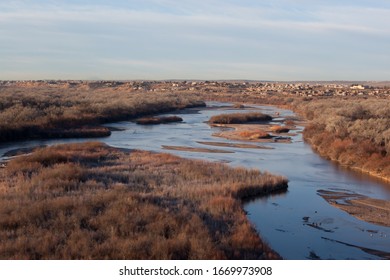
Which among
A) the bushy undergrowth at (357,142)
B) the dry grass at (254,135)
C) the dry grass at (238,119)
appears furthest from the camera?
the dry grass at (238,119)

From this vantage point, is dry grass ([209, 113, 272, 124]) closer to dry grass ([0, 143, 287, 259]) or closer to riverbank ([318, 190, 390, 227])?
dry grass ([0, 143, 287, 259])

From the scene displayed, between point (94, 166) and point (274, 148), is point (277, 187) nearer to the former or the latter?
point (94, 166)

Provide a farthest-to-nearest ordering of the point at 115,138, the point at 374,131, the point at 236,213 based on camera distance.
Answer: the point at 115,138 < the point at 374,131 < the point at 236,213

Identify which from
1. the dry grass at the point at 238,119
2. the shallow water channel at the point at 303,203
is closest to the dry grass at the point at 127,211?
the shallow water channel at the point at 303,203

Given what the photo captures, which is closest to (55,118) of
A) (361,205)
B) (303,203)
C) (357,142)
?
(357,142)

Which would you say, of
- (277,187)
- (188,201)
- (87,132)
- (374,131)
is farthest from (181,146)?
(188,201)

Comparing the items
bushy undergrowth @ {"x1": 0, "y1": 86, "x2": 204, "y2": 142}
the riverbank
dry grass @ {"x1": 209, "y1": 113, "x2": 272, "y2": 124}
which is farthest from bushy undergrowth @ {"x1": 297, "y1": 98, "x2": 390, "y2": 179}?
bushy undergrowth @ {"x1": 0, "y1": 86, "x2": 204, "y2": 142}

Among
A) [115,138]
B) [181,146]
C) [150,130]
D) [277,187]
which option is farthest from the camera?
[150,130]

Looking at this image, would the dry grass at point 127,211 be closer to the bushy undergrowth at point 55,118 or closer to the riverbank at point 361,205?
the riverbank at point 361,205
